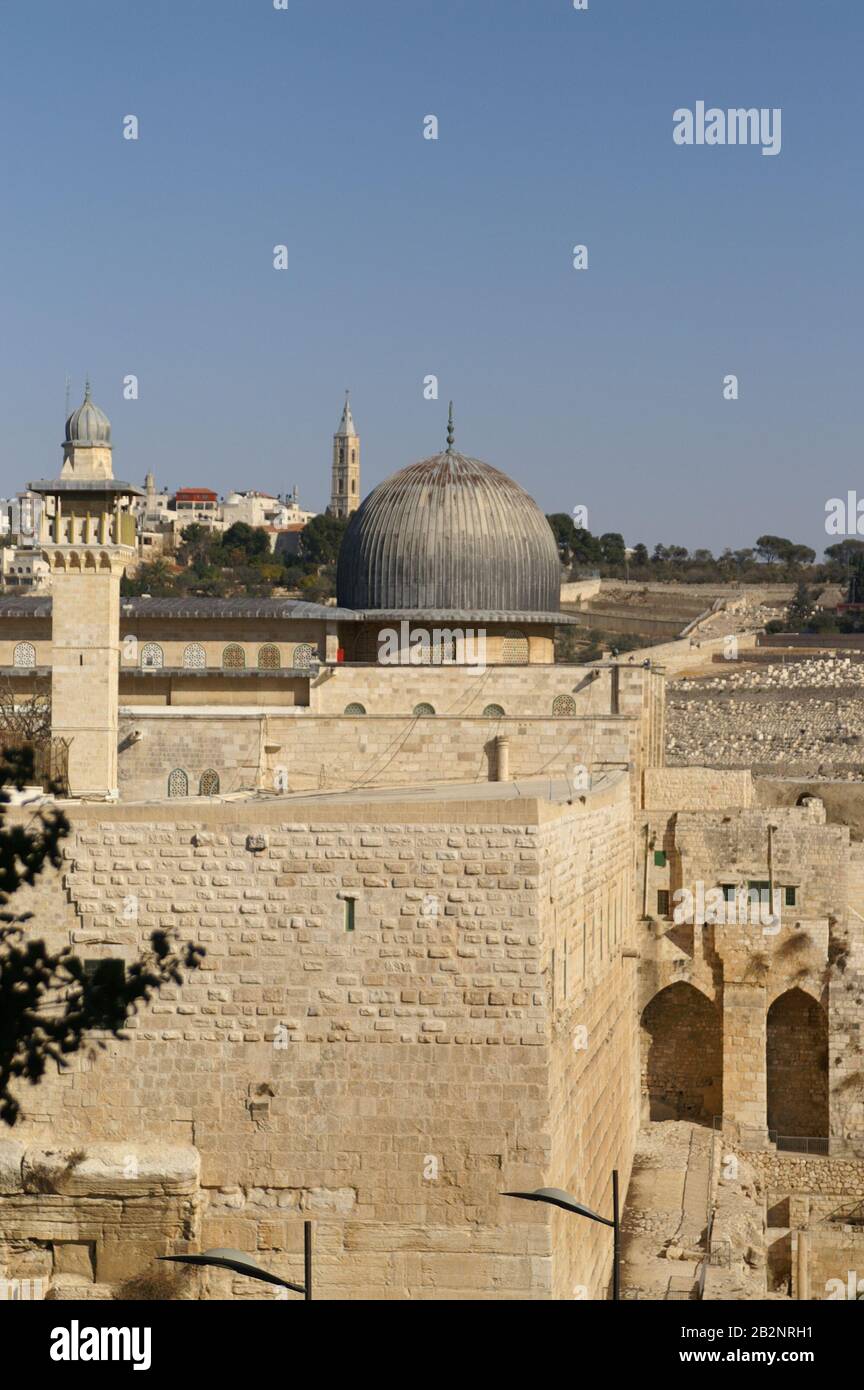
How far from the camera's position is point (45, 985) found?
12.7 m

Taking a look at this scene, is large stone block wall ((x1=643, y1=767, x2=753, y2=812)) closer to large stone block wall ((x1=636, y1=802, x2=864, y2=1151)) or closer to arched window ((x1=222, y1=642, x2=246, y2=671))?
large stone block wall ((x1=636, y1=802, x2=864, y2=1151))

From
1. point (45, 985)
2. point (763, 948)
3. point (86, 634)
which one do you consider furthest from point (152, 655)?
point (45, 985)

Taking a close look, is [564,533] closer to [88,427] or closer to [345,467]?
[345,467]

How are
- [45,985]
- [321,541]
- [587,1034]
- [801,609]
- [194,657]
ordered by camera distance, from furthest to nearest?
[321,541] < [801,609] < [194,657] < [587,1034] < [45,985]

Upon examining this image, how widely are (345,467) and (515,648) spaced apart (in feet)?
368

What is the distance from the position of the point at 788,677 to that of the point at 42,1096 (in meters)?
45.5

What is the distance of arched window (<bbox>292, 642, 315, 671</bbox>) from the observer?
26516 mm

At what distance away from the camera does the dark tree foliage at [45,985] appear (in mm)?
12633

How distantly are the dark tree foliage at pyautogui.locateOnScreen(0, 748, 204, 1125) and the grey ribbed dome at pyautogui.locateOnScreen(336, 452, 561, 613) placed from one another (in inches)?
581

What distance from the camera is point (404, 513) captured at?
27.5 meters

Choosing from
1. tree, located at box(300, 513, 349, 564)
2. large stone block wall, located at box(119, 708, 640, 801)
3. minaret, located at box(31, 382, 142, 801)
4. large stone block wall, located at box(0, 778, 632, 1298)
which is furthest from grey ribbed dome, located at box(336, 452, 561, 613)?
Result: tree, located at box(300, 513, 349, 564)

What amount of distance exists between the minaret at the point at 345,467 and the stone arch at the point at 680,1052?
367 ft

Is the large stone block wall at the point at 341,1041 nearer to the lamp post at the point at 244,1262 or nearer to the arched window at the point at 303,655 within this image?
the lamp post at the point at 244,1262
